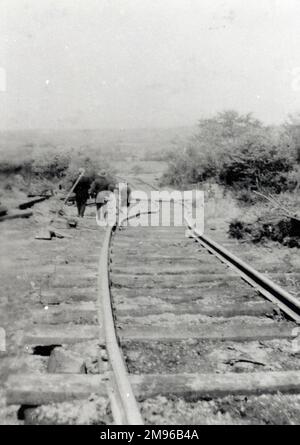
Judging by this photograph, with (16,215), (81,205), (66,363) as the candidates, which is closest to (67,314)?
(66,363)

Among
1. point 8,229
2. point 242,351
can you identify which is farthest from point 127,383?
point 8,229

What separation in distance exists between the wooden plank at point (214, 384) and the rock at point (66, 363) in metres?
0.42

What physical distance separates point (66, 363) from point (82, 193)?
1020cm

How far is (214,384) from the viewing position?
10.2 feet

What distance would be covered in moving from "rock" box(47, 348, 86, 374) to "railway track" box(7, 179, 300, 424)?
0.02m

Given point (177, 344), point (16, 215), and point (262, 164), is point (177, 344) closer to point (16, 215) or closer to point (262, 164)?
point (16, 215)

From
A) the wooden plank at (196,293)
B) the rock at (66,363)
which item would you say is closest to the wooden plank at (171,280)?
the wooden plank at (196,293)

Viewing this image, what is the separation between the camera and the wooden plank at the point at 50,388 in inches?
112

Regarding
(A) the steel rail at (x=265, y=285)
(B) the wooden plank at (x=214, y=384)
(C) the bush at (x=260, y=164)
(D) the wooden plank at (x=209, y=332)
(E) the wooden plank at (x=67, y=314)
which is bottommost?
(B) the wooden plank at (x=214, y=384)

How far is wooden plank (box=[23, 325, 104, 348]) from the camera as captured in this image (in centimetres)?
375

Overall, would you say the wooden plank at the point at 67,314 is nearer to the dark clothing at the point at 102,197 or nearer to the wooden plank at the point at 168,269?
the wooden plank at the point at 168,269

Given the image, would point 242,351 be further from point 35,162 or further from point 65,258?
point 35,162

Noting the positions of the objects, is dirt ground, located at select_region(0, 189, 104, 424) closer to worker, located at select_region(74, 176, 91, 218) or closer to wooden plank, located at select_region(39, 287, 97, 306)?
wooden plank, located at select_region(39, 287, 97, 306)

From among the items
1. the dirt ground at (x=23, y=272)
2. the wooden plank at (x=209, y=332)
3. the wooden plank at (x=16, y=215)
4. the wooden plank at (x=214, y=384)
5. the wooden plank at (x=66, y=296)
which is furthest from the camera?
the wooden plank at (x=16, y=215)
